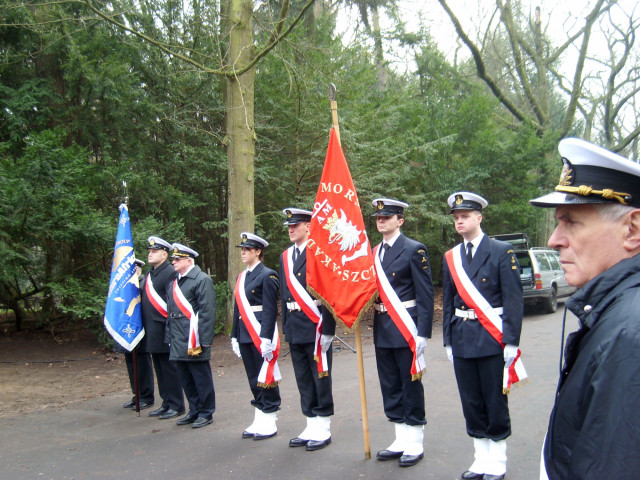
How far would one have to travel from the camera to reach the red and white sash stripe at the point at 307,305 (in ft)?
17.0

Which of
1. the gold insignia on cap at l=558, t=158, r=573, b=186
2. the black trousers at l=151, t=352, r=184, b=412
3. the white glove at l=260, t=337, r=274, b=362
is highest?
the gold insignia on cap at l=558, t=158, r=573, b=186

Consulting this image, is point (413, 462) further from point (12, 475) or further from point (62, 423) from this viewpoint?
point (62, 423)

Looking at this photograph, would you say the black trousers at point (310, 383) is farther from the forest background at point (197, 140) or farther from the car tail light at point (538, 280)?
the car tail light at point (538, 280)

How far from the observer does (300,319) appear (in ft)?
17.8

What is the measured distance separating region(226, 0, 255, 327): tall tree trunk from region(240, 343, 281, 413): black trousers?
471 centimetres

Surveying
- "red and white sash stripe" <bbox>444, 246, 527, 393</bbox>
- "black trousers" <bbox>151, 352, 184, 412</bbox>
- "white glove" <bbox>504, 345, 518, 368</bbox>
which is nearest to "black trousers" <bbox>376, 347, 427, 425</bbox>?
"red and white sash stripe" <bbox>444, 246, 527, 393</bbox>

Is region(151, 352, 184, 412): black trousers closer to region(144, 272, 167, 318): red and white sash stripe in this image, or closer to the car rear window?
region(144, 272, 167, 318): red and white sash stripe

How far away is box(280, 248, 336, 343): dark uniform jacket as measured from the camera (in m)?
5.17

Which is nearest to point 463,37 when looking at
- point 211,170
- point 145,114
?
point 211,170

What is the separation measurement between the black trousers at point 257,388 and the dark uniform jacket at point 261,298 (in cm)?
15

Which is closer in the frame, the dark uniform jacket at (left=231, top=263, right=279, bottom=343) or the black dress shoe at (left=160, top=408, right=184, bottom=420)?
the dark uniform jacket at (left=231, top=263, right=279, bottom=343)

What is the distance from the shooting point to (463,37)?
21625 mm

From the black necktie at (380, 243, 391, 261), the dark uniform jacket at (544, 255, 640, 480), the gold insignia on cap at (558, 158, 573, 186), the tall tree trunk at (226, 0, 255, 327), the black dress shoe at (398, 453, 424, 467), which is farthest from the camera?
the tall tree trunk at (226, 0, 255, 327)

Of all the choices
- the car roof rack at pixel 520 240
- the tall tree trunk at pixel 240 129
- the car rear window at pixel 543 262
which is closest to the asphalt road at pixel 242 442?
the tall tree trunk at pixel 240 129
